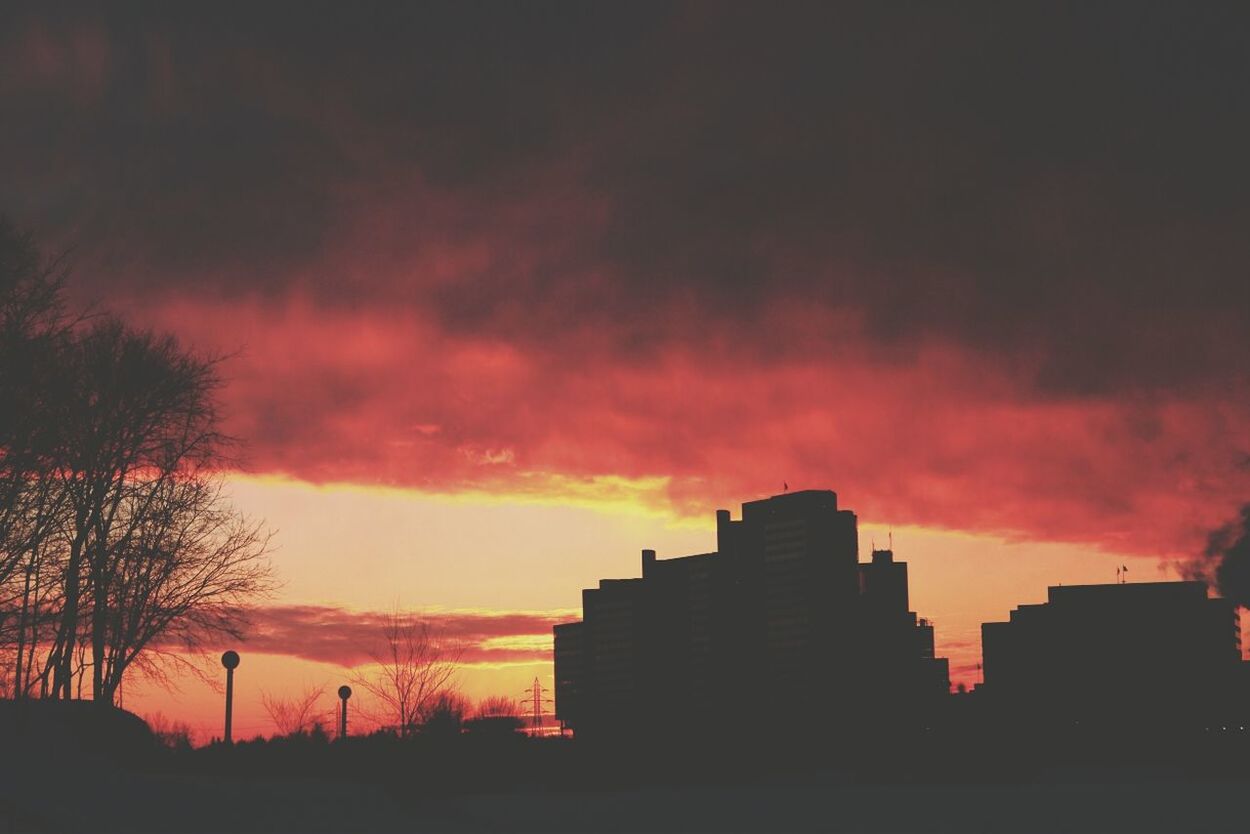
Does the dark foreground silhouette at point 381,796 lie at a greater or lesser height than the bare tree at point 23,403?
lesser

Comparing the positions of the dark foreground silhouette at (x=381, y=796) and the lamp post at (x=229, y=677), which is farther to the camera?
the lamp post at (x=229, y=677)

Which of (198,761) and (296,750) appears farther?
(296,750)

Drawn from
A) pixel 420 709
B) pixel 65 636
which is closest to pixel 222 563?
pixel 65 636

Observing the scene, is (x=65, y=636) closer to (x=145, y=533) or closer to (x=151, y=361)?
(x=145, y=533)

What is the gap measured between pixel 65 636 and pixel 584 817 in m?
19.9

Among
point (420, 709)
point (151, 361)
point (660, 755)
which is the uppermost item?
point (151, 361)

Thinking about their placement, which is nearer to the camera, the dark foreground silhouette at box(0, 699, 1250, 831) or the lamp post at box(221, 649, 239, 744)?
the dark foreground silhouette at box(0, 699, 1250, 831)

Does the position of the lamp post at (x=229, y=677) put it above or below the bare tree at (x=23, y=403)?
below

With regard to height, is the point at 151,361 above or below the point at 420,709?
above

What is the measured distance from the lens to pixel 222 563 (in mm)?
54625

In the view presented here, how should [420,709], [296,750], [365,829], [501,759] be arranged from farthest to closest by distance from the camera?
1. [420,709]
2. [501,759]
3. [296,750]
4. [365,829]

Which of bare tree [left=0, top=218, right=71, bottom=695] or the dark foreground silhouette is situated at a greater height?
bare tree [left=0, top=218, right=71, bottom=695]

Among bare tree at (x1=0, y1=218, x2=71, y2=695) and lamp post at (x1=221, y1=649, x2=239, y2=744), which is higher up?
bare tree at (x1=0, y1=218, x2=71, y2=695)

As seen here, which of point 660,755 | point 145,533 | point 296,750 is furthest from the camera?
point 660,755
